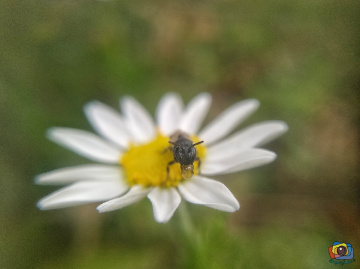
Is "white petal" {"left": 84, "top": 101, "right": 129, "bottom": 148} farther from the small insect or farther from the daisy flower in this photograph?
the small insect

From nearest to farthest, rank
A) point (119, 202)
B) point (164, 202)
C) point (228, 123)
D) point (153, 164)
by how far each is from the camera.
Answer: point (119, 202)
point (164, 202)
point (153, 164)
point (228, 123)

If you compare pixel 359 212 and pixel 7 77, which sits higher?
pixel 7 77

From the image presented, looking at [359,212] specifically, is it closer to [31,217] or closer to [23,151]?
[31,217]

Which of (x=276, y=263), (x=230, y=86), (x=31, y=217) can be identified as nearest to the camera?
(x=276, y=263)

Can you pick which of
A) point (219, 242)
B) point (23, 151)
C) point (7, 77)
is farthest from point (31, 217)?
point (219, 242)

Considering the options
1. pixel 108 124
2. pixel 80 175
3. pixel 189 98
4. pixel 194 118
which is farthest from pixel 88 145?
pixel 189 98

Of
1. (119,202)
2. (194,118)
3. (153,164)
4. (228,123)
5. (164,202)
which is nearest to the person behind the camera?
(119,202)

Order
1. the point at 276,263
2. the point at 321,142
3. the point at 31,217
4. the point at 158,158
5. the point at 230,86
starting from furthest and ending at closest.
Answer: the point at 230,86 → the point at 321,142 → the point at 31,217 → the point at 276,263 → the point at 158,158

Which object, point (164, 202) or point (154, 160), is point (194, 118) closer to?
point (154, 160)

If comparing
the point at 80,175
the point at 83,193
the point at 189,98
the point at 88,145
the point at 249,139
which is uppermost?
the point at 189,98
